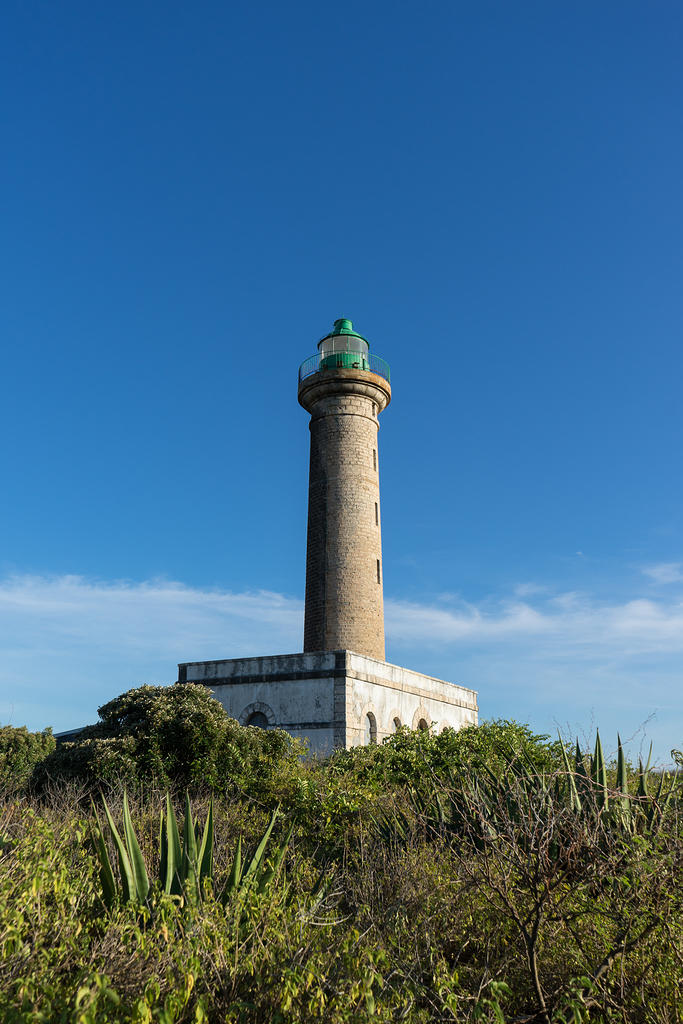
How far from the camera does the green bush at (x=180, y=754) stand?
1270 centimetres

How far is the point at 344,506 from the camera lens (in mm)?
24188

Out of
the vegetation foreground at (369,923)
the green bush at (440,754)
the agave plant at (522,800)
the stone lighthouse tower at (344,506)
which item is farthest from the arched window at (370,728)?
the vegetation foreground at (369,923)

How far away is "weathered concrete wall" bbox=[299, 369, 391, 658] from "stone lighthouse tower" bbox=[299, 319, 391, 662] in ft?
0.10

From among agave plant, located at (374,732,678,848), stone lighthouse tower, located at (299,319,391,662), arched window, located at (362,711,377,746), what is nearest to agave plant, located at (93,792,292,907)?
agave plant, located at (374,732,678,848)

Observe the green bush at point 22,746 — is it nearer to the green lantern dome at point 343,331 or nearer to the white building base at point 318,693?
the white building base at point 318,693

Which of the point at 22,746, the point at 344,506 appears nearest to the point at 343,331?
the point at 344,506

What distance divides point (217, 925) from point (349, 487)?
1988 centimetres

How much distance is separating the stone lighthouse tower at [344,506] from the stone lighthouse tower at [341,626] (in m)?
0.03

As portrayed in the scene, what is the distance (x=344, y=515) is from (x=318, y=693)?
20.7 feet

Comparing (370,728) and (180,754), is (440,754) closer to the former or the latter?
(180,754)

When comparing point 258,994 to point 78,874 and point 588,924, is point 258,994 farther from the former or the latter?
point 588,924

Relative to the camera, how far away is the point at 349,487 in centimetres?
2439

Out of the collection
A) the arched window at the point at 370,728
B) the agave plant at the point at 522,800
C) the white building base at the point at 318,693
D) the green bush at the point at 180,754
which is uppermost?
the white building base at the point at 318,693

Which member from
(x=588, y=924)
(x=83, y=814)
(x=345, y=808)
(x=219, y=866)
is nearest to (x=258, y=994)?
(x=588, y=924)
